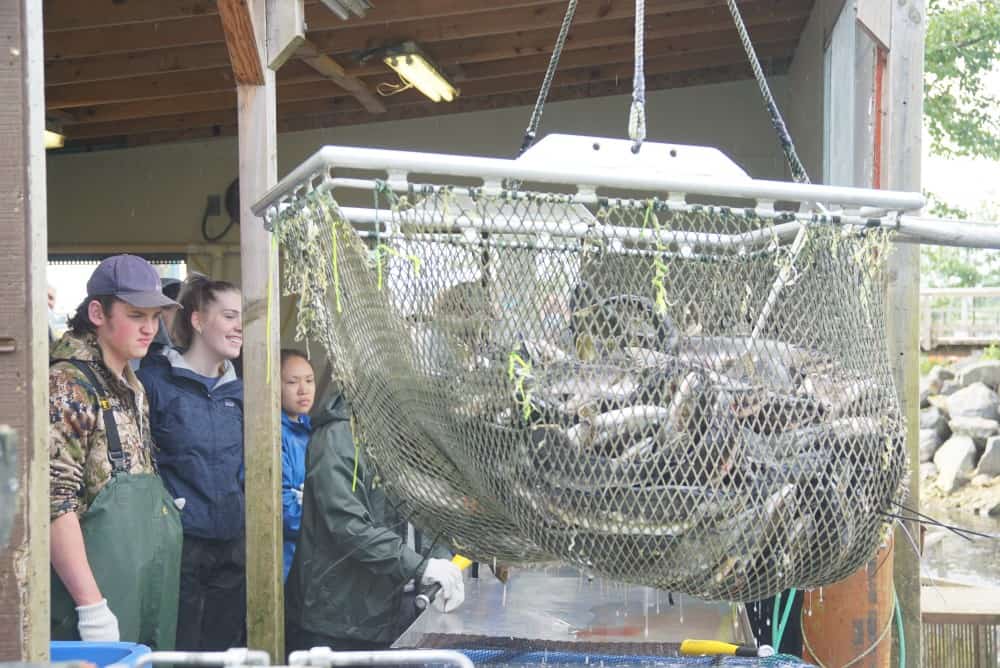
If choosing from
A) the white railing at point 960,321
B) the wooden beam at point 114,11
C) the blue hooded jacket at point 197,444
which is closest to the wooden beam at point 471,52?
the wooden beam at point 114,11

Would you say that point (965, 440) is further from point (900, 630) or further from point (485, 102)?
point (900, 630)

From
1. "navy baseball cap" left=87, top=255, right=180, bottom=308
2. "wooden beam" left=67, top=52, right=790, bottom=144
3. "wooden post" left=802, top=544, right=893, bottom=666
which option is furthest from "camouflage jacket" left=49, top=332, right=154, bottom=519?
"wooden beam" left=67, top=52, right=790, bottom=144

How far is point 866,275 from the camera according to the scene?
2312 millimetres

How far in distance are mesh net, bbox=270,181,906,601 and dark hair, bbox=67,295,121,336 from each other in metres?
1.31

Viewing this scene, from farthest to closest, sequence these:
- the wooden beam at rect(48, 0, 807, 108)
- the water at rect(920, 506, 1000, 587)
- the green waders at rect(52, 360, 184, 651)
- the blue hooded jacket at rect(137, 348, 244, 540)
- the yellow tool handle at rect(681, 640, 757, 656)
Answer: the water at rect(920, 506, 1000, 587) → the wooden beam at rect(48, 0, 807, 108) → the blue hooded jacket at rect(137, 348, 244, 540) → the green waders at rect(52, 360, 184, 651) → the yellow tool handle at rect(681, 640, 757, 656)

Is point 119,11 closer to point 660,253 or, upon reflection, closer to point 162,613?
point 162,613

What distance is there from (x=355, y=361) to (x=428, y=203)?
42 cm

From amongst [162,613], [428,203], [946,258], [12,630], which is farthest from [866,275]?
[946,258]

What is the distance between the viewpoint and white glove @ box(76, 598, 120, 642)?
3.05 m

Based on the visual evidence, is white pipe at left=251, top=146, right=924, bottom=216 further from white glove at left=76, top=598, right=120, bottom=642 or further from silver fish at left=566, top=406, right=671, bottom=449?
white glove at left=76, top=598, right=120, bottom=642

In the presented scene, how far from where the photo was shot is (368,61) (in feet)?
21.9

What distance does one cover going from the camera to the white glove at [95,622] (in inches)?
120

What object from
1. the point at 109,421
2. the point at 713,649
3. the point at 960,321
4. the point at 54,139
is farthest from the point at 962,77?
the point at 109,421

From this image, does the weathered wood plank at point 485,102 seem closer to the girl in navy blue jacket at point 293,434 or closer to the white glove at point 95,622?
the girl in navy blue jacket at point 293,434
